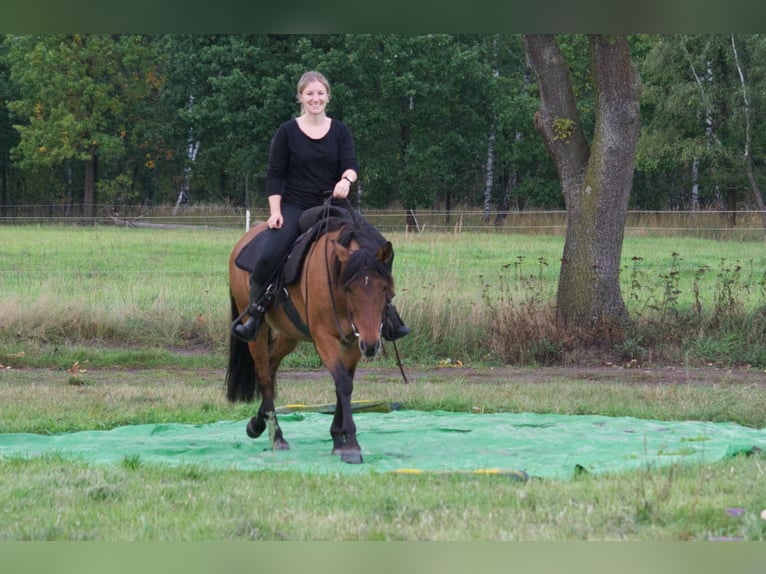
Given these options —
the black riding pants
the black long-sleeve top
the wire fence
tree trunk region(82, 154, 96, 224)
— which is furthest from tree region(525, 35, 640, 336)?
tree trunk region(82, 154, 96, 224)

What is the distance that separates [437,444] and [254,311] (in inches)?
73.6

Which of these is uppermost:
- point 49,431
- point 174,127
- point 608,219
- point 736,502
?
point 174,127

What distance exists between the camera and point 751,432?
28.8ft

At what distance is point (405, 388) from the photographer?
1187 centimetres

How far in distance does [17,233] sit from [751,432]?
3031 centimetres

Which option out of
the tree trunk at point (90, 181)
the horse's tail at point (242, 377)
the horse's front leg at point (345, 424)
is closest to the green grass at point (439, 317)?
the horse's tail at point (242, 377)

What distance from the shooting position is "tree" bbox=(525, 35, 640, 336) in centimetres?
1398

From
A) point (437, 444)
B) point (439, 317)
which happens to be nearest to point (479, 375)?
point (439, 317)

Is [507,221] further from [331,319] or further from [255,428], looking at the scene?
[331,319]

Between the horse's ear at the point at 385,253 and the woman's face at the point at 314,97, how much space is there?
1433 mm

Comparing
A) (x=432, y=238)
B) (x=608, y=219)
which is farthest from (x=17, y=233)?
(x=608, y=219)

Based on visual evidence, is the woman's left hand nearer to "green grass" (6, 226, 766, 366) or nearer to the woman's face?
the woman's face

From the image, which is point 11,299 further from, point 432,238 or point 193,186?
point 193,186

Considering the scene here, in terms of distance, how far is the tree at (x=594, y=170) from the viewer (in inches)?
551
